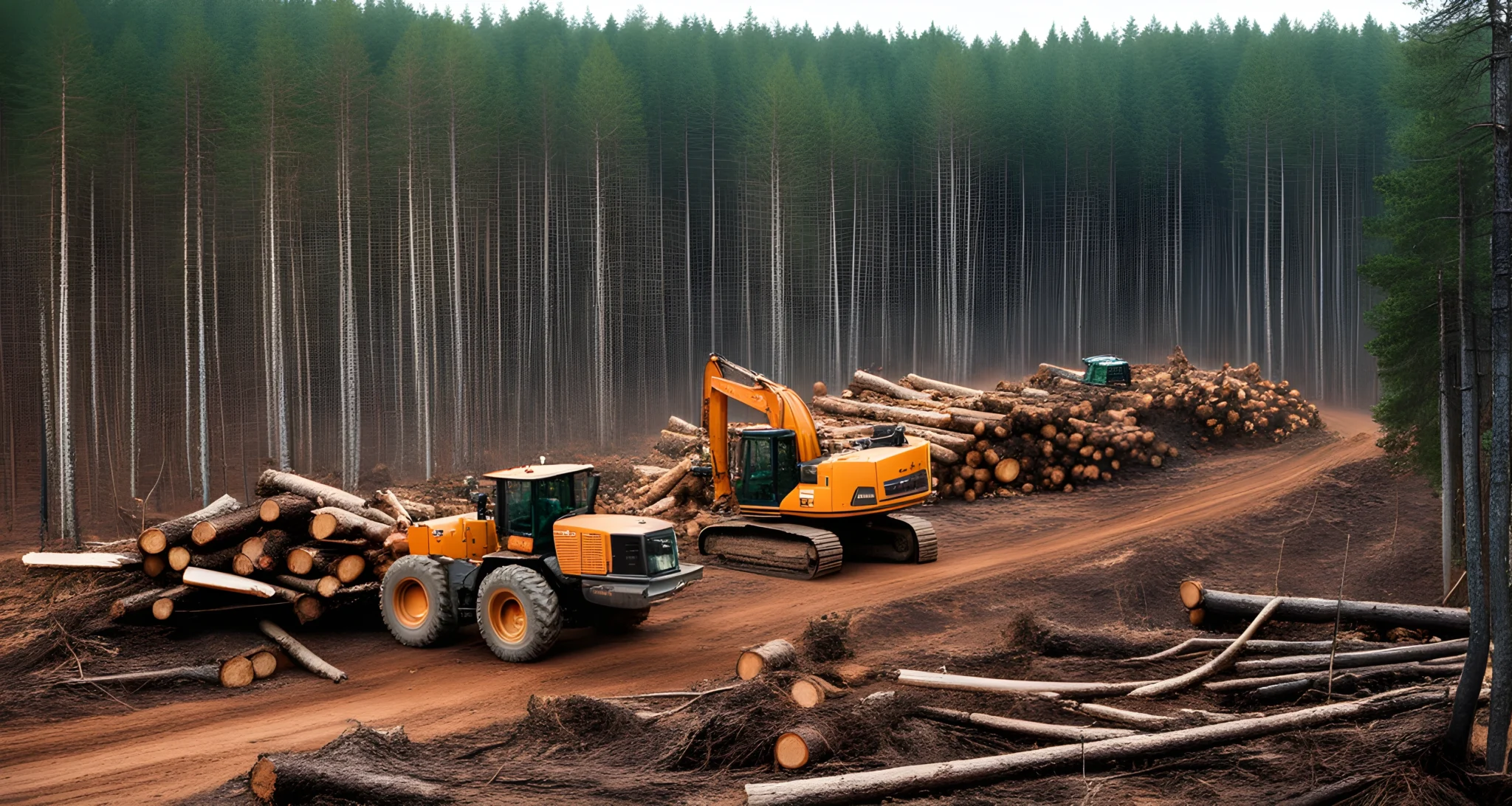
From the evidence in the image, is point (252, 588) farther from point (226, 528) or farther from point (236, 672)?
point (236, 672)

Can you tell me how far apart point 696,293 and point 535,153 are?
30.6 ft

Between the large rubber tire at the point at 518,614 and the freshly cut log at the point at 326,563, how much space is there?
6.38 feet

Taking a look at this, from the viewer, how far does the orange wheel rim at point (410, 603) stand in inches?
559

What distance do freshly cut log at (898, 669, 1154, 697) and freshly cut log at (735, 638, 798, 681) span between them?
4.61 ft

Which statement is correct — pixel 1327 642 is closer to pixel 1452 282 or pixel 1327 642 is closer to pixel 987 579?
pixel 987 579

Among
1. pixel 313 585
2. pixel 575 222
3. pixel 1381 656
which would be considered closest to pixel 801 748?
pixel 1381 656

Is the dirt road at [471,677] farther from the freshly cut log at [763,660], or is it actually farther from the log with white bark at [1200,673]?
the log with white bark at [1200,673]

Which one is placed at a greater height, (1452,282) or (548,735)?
(1452,282)

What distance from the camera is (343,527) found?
14594mm

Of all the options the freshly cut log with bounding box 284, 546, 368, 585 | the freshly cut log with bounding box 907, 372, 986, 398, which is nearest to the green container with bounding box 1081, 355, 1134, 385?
the freshly cut log with bounding box 907, 372, 986, 398

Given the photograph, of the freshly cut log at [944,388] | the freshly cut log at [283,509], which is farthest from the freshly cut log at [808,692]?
the freshly cut log at [944,388]

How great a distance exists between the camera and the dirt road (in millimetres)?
9898

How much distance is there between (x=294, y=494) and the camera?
1529 centimetres

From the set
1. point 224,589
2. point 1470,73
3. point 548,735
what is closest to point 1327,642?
point 1470,73
